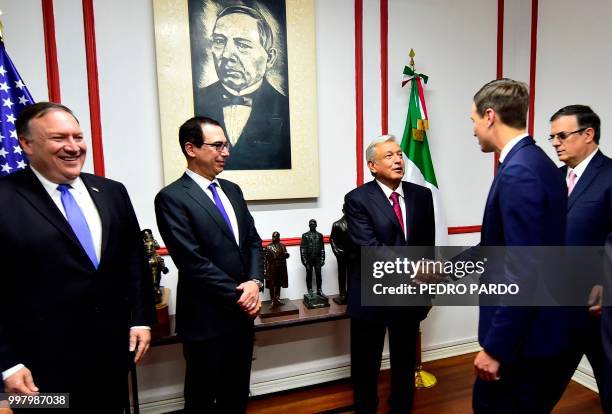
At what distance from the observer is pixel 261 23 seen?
261cm

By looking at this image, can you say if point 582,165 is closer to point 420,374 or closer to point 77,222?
point 420,374

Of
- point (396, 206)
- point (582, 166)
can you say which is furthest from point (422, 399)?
point (582, 166)

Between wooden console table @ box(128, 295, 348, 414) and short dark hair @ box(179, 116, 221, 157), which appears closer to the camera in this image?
short dark hair @ box(179, 116, 221, 157)

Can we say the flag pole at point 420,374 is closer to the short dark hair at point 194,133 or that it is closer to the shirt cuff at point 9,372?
the short dark hair at point 194,133

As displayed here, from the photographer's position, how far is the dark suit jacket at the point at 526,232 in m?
1.22

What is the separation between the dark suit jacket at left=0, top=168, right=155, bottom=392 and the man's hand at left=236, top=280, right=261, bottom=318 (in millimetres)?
568

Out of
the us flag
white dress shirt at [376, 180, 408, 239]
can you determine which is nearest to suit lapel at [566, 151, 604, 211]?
white dress shirt at [376, 180, 408, 239]

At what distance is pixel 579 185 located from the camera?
2018 mm

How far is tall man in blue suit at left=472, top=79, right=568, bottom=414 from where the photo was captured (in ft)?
4.04

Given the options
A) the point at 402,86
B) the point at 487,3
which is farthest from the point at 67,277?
the point at 487,3

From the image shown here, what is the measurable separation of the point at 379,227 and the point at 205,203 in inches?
37.2

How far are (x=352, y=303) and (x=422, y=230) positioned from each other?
0.59m

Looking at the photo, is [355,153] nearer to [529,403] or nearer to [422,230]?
[422,230]

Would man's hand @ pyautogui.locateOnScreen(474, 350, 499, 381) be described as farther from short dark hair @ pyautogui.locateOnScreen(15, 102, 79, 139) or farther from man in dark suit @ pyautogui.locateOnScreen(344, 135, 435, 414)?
short dark hair @ pyautogui.locateOnScreen(15, 102, 79, 139)
